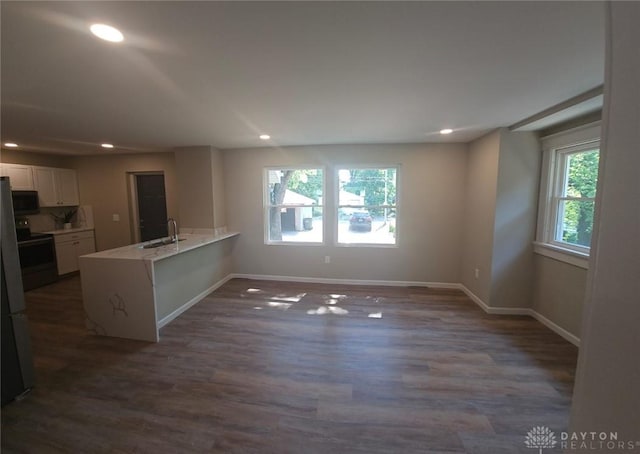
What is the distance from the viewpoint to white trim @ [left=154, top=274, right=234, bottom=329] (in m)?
3.19

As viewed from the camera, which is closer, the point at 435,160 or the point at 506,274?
the point at 506,274

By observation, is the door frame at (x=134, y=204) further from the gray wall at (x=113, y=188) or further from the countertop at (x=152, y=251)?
the countertop at (x=152, y=251)

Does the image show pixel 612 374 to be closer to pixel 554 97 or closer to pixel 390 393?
pixel 390 393

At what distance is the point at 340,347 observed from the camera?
2725mm

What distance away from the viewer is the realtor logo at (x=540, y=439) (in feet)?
5.46

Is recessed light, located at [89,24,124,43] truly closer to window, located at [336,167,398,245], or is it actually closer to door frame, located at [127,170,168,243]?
window, located at [336,167,398,245]

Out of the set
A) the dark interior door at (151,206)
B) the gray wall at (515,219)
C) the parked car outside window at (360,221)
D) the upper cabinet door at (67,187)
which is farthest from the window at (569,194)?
the upper cabinet door at (67,187)

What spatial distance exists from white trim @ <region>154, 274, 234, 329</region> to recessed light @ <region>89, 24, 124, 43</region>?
2621 mm

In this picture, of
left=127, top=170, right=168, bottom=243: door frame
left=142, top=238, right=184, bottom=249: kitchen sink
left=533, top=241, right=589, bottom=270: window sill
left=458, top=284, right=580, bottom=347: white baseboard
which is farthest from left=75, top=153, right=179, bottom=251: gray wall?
left=533, top=241, right=589, bottom=270: window sill

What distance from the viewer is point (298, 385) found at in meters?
2.18

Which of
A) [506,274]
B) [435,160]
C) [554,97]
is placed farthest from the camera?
[435,160]

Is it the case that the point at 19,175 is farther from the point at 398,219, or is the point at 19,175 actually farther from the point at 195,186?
the point at 398,219

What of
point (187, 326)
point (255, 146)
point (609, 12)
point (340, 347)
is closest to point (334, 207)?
point (255, 146)

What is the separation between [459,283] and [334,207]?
2449 millimetres
